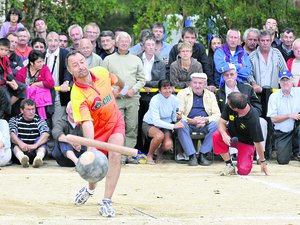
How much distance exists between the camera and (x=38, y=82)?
1530cm

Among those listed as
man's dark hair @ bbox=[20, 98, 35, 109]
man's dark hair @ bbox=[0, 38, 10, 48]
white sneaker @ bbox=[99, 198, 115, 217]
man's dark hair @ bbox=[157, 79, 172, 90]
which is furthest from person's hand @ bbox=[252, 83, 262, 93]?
white sneaker @ bbox=[99, 198, 115, 217]

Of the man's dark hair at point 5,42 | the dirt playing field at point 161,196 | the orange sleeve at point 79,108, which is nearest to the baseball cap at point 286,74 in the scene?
the dirt playing field at point 161,196

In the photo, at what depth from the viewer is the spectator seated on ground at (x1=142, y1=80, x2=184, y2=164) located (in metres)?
15.4

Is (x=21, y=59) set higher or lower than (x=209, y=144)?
higher

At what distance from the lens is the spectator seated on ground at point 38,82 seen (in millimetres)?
15242

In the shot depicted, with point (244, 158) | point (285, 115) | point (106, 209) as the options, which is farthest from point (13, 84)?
point (106, 209)

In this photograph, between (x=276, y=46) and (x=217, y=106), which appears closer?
(x=217, y=106)

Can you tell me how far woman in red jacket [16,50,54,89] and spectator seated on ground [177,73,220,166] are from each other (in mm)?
2327

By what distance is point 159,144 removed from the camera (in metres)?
15.5

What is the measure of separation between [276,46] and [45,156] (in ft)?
16.5

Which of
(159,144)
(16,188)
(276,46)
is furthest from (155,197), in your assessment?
(276,46)

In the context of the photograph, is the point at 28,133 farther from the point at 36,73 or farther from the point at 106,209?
the point at 106,209

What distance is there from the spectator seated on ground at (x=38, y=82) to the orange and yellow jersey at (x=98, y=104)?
5.06 metres

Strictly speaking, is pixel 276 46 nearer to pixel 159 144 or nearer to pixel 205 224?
pixel 159 144
